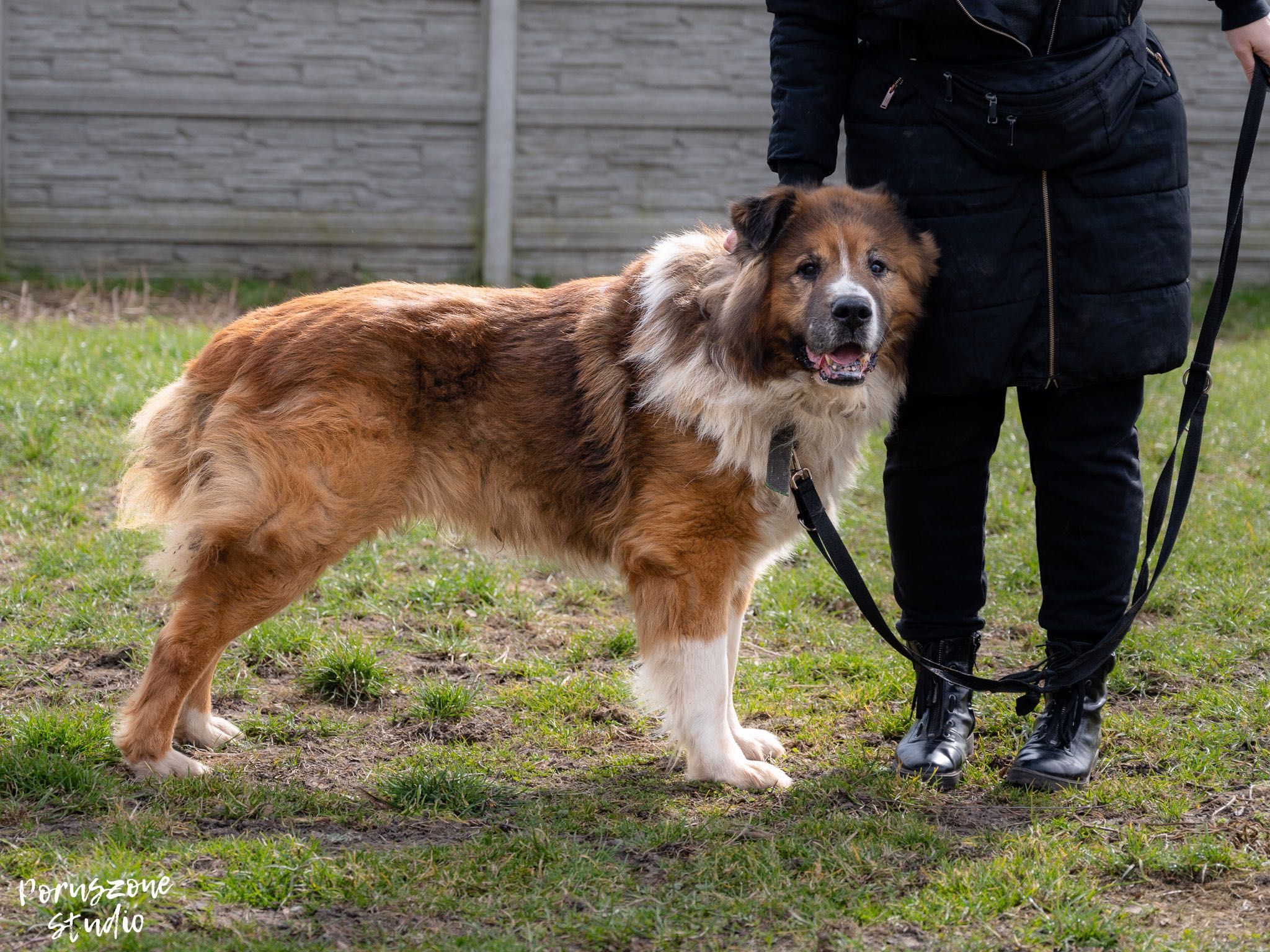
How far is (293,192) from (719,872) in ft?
26.7

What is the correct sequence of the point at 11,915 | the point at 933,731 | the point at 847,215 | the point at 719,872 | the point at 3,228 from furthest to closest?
the point at 3,228, the point at 933,731, the point at 847,215, the point at 719,872, the point at 11,915

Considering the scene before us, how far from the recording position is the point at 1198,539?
5039 mm

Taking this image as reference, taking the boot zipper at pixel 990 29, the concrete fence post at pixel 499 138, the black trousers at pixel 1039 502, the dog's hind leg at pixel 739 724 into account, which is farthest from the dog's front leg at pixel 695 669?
the concrete fence post at pixel 499 138

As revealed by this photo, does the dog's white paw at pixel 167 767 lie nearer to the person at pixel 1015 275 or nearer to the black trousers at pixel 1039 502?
the person at pixel 1015 275

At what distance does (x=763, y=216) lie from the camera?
3.17 meters

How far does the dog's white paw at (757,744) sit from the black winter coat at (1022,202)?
1163 mm

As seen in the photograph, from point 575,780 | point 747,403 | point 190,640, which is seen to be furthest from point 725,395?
point 190,640

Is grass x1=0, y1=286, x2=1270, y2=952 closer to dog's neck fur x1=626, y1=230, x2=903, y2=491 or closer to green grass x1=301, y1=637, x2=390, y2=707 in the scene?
green grass x1=301, y1=637, x2=390, y2=707

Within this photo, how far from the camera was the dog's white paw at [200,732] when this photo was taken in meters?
3.53

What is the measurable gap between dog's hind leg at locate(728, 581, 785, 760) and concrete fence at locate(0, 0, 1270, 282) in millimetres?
6595

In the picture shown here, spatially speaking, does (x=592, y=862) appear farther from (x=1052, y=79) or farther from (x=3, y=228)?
(x=3, y=228)

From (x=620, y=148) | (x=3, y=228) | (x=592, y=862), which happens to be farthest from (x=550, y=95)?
(x=592, y=862)

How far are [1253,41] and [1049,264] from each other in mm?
752

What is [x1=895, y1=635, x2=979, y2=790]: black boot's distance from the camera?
3.33 metres
